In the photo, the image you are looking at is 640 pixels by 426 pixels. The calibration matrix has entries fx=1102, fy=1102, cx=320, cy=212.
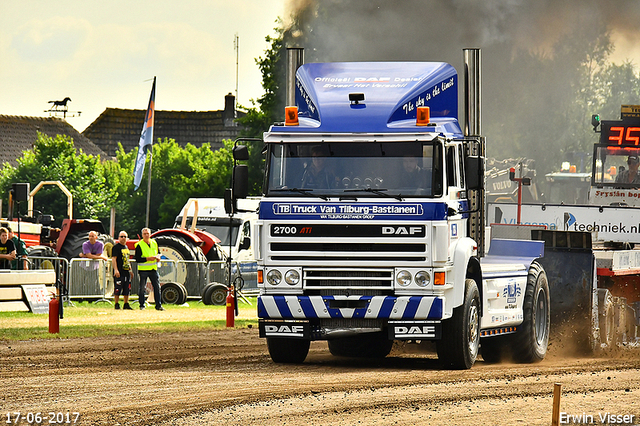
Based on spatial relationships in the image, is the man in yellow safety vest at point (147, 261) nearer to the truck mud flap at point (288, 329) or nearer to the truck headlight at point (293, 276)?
the truck mud flap at point (288, 329)

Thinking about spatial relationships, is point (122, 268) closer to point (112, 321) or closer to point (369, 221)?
point (112, 321)

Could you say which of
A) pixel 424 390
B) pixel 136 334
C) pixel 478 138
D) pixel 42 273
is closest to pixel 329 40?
pixel 42 273

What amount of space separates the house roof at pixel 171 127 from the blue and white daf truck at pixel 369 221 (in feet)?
198

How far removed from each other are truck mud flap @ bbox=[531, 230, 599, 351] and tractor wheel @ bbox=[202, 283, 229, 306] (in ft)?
39.5

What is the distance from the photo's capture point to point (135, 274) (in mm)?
28797

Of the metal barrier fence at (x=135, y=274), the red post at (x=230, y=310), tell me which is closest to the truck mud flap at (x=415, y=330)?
the red post at (x=230, y=310)

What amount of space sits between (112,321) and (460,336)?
388 inches

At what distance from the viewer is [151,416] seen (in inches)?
366

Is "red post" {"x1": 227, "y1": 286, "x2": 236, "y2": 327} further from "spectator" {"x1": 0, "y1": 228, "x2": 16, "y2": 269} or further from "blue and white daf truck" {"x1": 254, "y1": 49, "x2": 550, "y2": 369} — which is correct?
"blue and white daf truck" {"x1": 254, "y1": 49, "x2": 550, "y2": 369}

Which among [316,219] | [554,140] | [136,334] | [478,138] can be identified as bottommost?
[136,334]

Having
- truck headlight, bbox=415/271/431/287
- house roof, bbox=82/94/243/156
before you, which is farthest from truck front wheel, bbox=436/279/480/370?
house roof, bbox=82/94/243/156

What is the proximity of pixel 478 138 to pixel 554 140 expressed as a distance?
2205 inches

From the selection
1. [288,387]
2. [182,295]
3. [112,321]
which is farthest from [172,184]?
[288,387]

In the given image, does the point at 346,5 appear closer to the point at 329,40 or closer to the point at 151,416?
the point at 329,40
